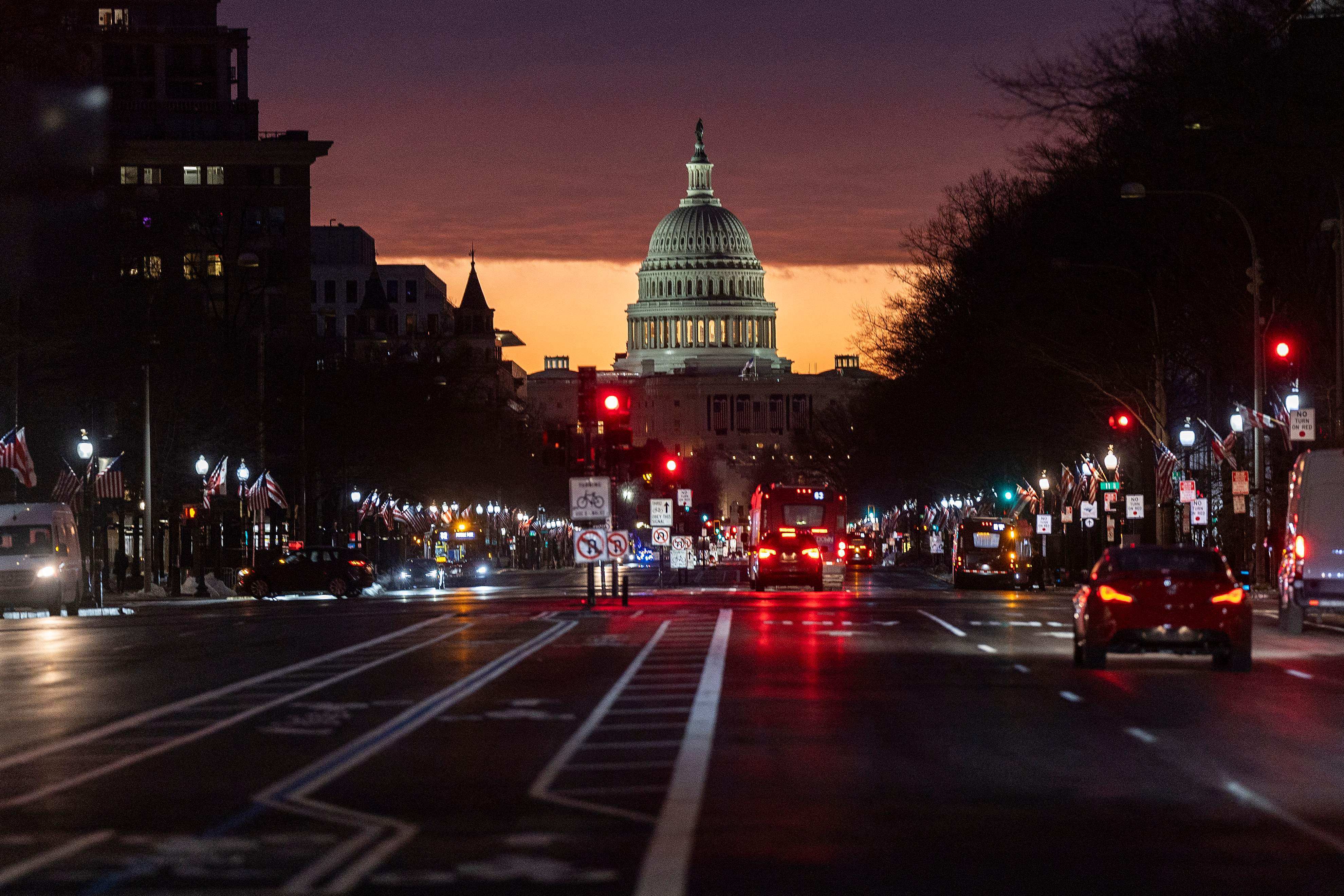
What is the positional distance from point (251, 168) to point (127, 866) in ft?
428

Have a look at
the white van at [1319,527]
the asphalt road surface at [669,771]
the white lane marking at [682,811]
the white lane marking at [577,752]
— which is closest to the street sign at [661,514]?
the white van at [1319,527]

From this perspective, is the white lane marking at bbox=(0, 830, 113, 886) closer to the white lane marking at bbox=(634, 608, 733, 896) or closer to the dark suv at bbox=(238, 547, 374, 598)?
the white lane marking at bbox=(634, 608, 733, 896)

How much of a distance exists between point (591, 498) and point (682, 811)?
32053 mm

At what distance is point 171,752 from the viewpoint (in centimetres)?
1748

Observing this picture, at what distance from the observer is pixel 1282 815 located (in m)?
13.4

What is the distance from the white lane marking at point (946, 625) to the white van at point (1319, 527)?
16.6ft

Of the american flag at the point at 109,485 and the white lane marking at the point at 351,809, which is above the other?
the american flag at the point at 109,485

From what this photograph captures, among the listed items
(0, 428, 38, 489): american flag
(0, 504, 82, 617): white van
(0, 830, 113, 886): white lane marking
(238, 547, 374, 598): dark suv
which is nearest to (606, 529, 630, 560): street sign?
(0, 504, 82, 617): white van

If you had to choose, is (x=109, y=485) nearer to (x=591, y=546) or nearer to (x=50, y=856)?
(x=591, y=546)

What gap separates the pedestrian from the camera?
69938 mm

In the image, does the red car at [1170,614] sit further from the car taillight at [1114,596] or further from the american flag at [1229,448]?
the american flag at [1229,448]

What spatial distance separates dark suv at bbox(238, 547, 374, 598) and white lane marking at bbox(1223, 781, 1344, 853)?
52142 mm

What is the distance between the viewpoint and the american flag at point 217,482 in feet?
219

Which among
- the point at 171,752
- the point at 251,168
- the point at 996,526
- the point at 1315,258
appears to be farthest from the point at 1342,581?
the point at 251,168
